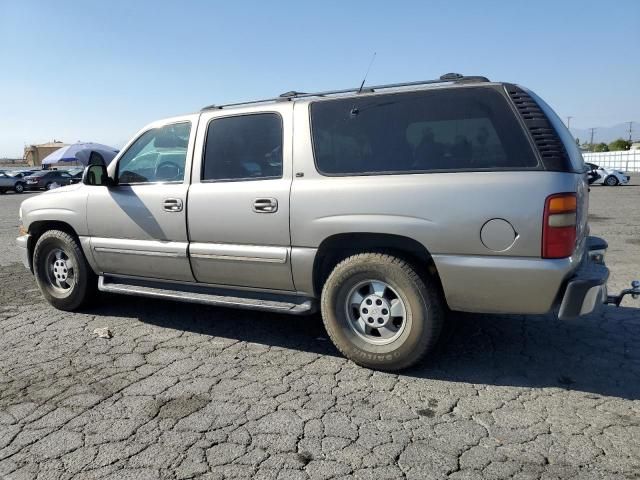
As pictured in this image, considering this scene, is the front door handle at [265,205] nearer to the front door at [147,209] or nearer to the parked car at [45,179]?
the front door at [147,209]

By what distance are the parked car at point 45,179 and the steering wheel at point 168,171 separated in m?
29.6

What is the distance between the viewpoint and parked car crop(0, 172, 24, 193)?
29.9m

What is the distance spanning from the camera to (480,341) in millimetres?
4316

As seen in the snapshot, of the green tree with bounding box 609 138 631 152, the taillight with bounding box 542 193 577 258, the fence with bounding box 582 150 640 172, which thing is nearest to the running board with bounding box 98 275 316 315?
the taillight with bounding box 542 193 577 258

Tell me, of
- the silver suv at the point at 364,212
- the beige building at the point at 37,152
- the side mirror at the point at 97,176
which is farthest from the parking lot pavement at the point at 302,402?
the beige building at the point at 37,152

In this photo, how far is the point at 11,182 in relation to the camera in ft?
99.1

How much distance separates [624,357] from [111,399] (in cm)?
378

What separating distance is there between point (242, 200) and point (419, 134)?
4.82 ft

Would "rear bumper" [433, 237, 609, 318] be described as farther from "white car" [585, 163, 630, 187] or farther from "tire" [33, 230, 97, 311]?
"white car" [585, 163, 630, 187]

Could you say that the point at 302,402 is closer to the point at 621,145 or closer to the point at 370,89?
the point at 370,89

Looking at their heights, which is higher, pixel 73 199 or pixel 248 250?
pixel 73 199

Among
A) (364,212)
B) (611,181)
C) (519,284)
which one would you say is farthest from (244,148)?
(611,181)

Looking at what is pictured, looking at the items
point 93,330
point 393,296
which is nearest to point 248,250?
point 393,296

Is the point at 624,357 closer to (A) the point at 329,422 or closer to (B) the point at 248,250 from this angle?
(A) the point at 329,422
